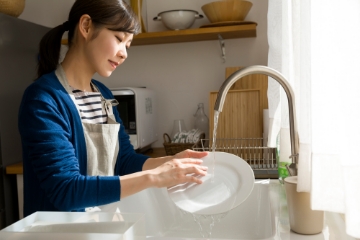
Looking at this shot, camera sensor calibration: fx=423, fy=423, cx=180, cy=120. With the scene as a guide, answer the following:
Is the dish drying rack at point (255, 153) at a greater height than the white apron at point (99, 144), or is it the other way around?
the white apron at point (99, 144)

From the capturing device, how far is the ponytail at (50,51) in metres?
1.30

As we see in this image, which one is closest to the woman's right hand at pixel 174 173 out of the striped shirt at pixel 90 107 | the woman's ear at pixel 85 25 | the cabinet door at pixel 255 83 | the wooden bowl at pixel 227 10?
the striped shirt at pixel 90 107

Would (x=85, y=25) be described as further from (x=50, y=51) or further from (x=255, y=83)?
(x=255, y=83)

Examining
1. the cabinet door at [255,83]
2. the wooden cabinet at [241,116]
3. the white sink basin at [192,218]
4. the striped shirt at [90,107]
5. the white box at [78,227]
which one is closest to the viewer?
the white box at [78,227]

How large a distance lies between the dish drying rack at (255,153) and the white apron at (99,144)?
0.47 m

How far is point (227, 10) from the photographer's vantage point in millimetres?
2154

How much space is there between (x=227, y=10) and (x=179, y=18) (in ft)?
0.83

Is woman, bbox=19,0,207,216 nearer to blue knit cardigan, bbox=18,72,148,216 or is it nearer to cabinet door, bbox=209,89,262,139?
blue knit cardigan, bbox=18,72,148,216

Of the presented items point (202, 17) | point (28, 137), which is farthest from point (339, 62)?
point (202, 17)

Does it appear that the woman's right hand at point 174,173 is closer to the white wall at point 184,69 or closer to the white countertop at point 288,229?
the white countertop at point 288,229

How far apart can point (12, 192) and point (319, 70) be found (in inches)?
69.5

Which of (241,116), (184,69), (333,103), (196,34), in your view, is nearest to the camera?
(333,103)

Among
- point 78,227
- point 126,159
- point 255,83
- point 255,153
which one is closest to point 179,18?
point 255,83

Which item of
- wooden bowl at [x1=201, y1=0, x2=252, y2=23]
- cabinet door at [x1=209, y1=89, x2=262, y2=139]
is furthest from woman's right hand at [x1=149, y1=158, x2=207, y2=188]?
wooden bowl at [x1=201, y1=0, x2=252, y2=23]
